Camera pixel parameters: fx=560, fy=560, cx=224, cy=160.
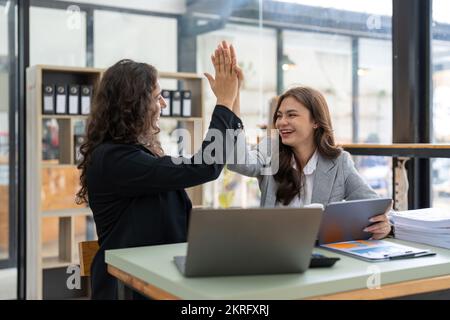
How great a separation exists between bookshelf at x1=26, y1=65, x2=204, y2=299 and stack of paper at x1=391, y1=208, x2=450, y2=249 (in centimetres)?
255

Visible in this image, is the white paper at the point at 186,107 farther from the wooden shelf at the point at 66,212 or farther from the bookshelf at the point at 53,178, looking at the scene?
the wooden shelf at the point at 66,212

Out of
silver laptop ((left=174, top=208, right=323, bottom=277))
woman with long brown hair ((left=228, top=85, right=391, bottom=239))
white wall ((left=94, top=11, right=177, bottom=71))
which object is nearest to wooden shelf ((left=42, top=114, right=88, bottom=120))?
white wall ((left=94, top=11, right=177, bottom=71))

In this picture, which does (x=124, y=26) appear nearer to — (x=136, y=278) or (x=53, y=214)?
(x=53, y=214)

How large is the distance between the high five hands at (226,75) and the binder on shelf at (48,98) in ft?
8.20

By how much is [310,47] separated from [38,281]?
115 inches

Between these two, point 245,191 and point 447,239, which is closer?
point 447,239

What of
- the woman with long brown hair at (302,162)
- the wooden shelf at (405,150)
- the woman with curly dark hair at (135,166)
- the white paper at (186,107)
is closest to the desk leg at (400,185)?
the wooden shelf at (405,150)

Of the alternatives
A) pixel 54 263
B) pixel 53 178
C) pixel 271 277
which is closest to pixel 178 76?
pixel 53 178

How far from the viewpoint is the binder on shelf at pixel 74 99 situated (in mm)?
4016

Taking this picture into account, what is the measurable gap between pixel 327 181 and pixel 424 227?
458 mm

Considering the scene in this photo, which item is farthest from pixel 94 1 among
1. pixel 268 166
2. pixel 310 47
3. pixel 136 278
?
pixel 136 278

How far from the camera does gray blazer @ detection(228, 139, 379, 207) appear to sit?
2160mm

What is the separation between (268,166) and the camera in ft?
7.46
